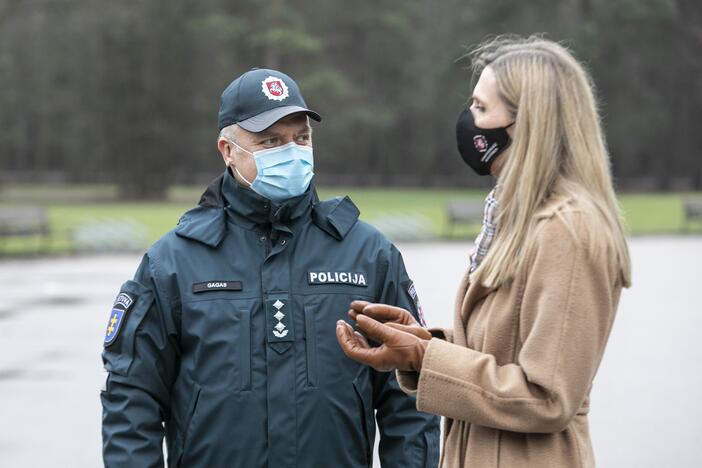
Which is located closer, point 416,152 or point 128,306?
point 128,306

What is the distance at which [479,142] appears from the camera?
2537mm

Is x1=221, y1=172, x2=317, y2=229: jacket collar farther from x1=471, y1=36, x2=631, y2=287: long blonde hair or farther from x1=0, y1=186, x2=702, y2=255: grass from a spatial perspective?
x1=0, y1=186, x2=702, y2=255: grass

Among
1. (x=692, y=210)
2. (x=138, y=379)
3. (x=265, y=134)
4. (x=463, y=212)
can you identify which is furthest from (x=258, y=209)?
(x=692, y=210)

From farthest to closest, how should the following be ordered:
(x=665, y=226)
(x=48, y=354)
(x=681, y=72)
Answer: (x=681, y=72) → (x=665, y=226) → (x=48, y=354)

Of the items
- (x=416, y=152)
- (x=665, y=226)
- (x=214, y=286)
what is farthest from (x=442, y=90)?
(x=214, y=286)

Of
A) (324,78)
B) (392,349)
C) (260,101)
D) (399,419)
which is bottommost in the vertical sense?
(324,78)

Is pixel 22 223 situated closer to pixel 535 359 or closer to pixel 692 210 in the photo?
pixel 692 210

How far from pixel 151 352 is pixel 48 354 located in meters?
6.94

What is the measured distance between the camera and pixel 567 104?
2369 mm

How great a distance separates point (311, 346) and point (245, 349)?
198mm

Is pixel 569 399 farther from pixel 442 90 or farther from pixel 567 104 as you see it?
pixel 442 90

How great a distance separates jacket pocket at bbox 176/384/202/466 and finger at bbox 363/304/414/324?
64 cm

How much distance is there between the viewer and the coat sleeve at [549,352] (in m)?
2.23

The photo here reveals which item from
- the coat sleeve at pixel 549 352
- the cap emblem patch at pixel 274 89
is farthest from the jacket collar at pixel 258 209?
the coat sleeve at pixel 549 352
